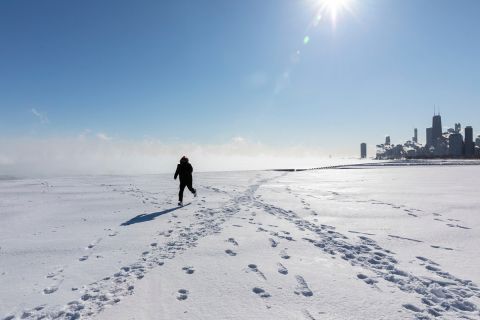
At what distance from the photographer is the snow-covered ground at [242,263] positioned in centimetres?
446

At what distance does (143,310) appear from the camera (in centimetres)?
438

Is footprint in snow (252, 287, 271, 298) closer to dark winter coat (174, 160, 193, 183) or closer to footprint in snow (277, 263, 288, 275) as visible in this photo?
footprint in snow (277, 263, 288, 275)

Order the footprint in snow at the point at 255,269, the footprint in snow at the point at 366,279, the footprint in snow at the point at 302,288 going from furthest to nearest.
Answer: the footprint in snow at the point at 255,269 < the footprint in snow at the point at 366,279 < the footprint in snow at the point at 302,288

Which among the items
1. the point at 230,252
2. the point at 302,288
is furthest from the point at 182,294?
the point at 230,252

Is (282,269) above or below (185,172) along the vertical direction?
below

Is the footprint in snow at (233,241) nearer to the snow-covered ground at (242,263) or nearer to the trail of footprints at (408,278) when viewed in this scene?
the snow-covered ground at (242,263)

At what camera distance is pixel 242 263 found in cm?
620

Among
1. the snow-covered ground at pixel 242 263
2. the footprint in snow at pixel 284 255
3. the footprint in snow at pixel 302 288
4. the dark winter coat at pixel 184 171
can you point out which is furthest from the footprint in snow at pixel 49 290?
the dark winter coat at pixel 184 171

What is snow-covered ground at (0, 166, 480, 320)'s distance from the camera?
4.46 m

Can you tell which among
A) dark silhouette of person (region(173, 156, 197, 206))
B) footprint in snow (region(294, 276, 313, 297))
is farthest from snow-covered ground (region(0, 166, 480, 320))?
dark silhouette of person (region(173, 156, 197, 206))

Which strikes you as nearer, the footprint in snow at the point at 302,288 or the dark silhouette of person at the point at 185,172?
the footprint in snow at the point at 302,288

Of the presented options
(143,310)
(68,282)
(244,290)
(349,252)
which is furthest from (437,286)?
(68,282)

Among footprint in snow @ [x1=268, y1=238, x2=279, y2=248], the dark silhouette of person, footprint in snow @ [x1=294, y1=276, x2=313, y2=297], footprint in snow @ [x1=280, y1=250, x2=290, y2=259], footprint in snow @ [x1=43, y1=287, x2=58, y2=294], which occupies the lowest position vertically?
footprint in snow @ [x1=43, y1=287, x2=58, y2=294]

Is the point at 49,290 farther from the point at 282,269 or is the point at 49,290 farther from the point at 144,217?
the point at 144,217
